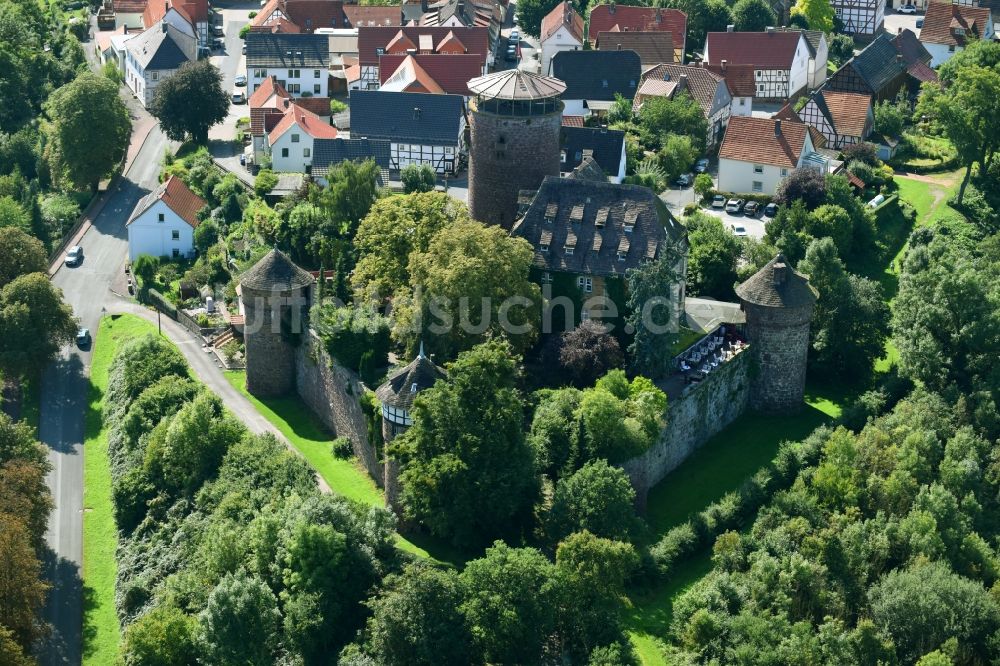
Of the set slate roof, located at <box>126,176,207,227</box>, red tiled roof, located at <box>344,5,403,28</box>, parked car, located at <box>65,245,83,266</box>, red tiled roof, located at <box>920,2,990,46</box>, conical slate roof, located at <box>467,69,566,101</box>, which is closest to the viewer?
conical slate roof, located at <box>467,69,566,101</box>

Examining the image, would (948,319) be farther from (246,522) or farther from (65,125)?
(65,125)

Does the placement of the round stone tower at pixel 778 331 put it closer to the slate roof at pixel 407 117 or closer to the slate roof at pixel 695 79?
the slate roof at pixel 407 117

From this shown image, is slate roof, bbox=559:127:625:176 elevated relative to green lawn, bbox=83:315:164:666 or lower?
elevated

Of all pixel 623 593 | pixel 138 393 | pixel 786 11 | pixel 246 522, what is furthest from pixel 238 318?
pixel 786 11

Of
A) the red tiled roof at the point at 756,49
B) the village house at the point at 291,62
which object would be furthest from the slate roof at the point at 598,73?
the village house at the point at 291,62

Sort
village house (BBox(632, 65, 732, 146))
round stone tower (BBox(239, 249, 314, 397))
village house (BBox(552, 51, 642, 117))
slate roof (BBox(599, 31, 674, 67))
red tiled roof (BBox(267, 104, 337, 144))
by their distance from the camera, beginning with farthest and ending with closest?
slate roof (BBox(599, 31, 674, 67)) < village house (BBox(552, 51, 642, 117)) < village house (BBox(632, 65, 732, 146)) < red tiled roof (BBox(267, 104, 337, 144)) < round stone tower (BBox(239, 249, 314, 397))

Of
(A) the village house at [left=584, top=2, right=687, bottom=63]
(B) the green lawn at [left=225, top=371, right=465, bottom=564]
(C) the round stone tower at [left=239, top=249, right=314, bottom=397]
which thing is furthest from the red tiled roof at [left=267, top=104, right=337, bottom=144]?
(A) the village house at [left=584, top=2, right=687, bottom=63]

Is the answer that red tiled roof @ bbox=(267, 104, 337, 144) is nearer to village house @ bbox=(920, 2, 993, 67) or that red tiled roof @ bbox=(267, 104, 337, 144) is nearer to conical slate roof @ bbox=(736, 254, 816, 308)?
conical slate roof @ bbox=(736, 254, 816, 308)
